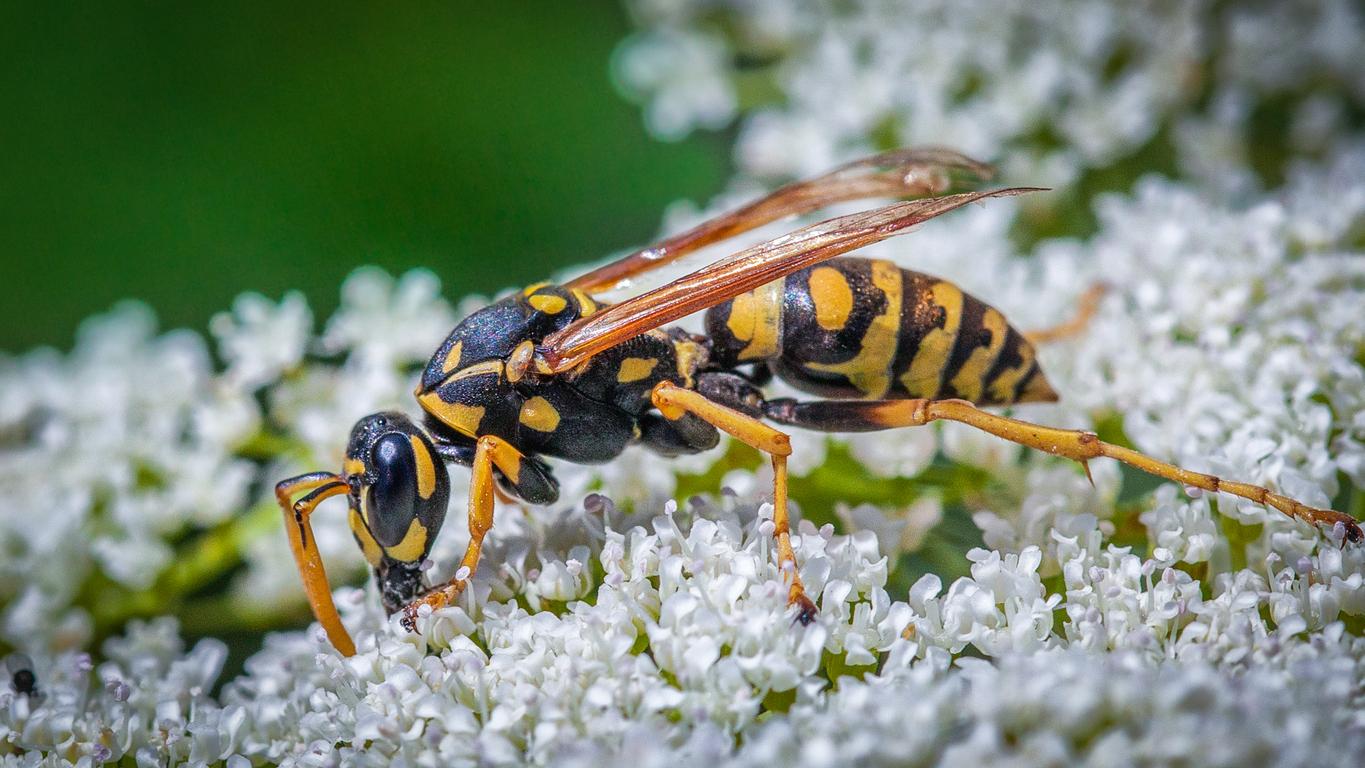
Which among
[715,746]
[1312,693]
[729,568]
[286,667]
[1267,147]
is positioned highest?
→ [1267,147]

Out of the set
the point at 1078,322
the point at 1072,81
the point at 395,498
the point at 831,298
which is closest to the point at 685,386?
the point at 831,298

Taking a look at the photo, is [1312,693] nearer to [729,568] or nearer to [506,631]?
[729,568]

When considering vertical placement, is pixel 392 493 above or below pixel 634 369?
below

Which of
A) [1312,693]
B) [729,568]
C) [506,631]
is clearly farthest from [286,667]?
[1312,693]

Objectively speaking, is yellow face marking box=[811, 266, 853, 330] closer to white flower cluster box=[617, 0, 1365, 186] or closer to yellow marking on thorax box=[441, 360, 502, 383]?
yellow marking on thorax box=[441, 360, 502, 383]

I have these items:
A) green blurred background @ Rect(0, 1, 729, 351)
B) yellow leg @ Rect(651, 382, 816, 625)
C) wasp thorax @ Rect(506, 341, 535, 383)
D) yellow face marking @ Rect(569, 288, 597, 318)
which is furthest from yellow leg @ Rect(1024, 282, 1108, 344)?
green blurred background @ Rect(0, 1, 729, 351)

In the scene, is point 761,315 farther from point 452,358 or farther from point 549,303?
point 452,358

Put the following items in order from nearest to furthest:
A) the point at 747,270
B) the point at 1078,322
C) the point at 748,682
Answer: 1. the point at 748,682
2. the point at 747,270
3. the point at 1078,322
